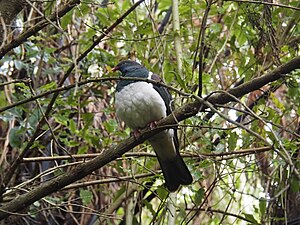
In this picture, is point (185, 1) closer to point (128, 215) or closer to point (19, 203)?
point (128, 215)

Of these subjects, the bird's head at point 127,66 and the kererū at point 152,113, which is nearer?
the kererū at point 152,113

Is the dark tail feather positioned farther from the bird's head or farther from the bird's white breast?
the bird's head

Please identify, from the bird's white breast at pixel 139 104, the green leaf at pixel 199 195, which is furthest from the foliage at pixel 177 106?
the bird's white breast at pixel 139 104

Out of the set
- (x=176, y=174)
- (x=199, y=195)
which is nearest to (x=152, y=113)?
(x=176, y=174)

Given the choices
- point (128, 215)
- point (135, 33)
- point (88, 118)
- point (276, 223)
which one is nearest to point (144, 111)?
point (88, 118)

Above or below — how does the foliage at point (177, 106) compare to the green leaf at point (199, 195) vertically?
above

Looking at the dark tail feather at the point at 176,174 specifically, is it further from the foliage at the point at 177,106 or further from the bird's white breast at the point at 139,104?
the bird's white breast at the point at 139,104

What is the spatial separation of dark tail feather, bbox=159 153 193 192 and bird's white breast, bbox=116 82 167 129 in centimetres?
26

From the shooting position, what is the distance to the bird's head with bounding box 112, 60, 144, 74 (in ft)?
9.84

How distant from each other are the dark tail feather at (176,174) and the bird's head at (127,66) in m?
0.54

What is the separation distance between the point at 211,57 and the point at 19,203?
1728 mm

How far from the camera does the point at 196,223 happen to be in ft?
12.1

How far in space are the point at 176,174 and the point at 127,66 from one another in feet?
2.15

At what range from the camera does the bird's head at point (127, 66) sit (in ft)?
9.84
